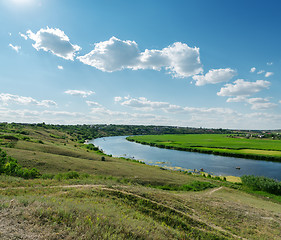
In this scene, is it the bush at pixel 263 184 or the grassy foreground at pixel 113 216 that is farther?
the bush at pixel 263 184

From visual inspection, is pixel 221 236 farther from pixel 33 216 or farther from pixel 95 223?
pixel 33 216

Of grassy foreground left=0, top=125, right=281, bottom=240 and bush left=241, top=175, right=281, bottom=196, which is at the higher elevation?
grassy foreground left=0, top=125, right=281, bottom=240

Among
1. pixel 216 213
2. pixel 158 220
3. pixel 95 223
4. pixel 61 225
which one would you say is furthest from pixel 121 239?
pixel 216 213

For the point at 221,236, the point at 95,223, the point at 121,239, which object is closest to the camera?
the point at 121,239

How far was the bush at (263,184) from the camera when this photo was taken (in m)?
36.9

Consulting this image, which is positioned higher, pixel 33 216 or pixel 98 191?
pixel 33 216

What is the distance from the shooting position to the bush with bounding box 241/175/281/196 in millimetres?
36875

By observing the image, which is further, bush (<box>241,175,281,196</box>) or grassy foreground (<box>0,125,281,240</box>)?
bush (<box>241,175,281,196</box>)

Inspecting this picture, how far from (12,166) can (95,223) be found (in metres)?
26.3

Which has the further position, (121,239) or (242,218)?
(242,218)

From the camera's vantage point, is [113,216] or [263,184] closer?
[113,216]

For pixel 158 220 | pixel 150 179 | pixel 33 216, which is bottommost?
pixel 150 179

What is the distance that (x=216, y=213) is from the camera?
17.9 meters

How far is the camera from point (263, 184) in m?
38.2
